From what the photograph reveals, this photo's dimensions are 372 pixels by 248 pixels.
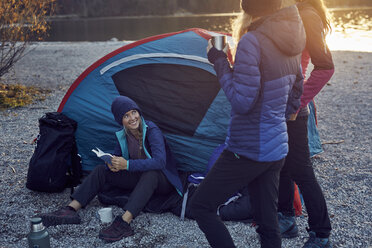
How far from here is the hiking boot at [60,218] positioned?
127 inches

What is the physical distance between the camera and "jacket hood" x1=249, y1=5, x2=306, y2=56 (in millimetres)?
1949

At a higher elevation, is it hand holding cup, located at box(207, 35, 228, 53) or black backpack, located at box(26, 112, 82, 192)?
hand holding cup, located at box(207, 35, 228, 53)

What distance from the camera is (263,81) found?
200 cm

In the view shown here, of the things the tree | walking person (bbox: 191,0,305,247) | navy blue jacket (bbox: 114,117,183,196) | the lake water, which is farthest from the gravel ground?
the lake water

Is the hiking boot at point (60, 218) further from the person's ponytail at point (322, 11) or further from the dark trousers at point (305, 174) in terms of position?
the person's ponytail at point (322, 11)

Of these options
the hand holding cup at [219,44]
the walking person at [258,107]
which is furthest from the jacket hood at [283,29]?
the hand holding cup at [219,44]

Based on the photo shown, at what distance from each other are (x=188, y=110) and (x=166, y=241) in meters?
1.41

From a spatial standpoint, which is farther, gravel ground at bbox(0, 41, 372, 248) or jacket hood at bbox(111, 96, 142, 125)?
jacket hood at bbox(111, 96, 142, 125)

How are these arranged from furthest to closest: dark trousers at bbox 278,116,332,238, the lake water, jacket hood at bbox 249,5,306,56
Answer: the lake water, dark trousers at bbox 278,116,332,238, jacket hood at bbox 249,5,306,56

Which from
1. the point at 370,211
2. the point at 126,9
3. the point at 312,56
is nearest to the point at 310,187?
the point at 312,56

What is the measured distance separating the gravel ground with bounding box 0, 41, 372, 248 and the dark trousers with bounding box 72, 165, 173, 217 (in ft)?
0.71

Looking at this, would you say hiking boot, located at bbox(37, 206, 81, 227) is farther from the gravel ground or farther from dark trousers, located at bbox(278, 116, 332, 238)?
dark trousers, located at bbox(278, 116, 332, 238)

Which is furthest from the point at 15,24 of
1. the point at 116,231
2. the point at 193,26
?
the point at 193,26

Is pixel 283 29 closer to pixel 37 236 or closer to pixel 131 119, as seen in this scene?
pixel 131 119
